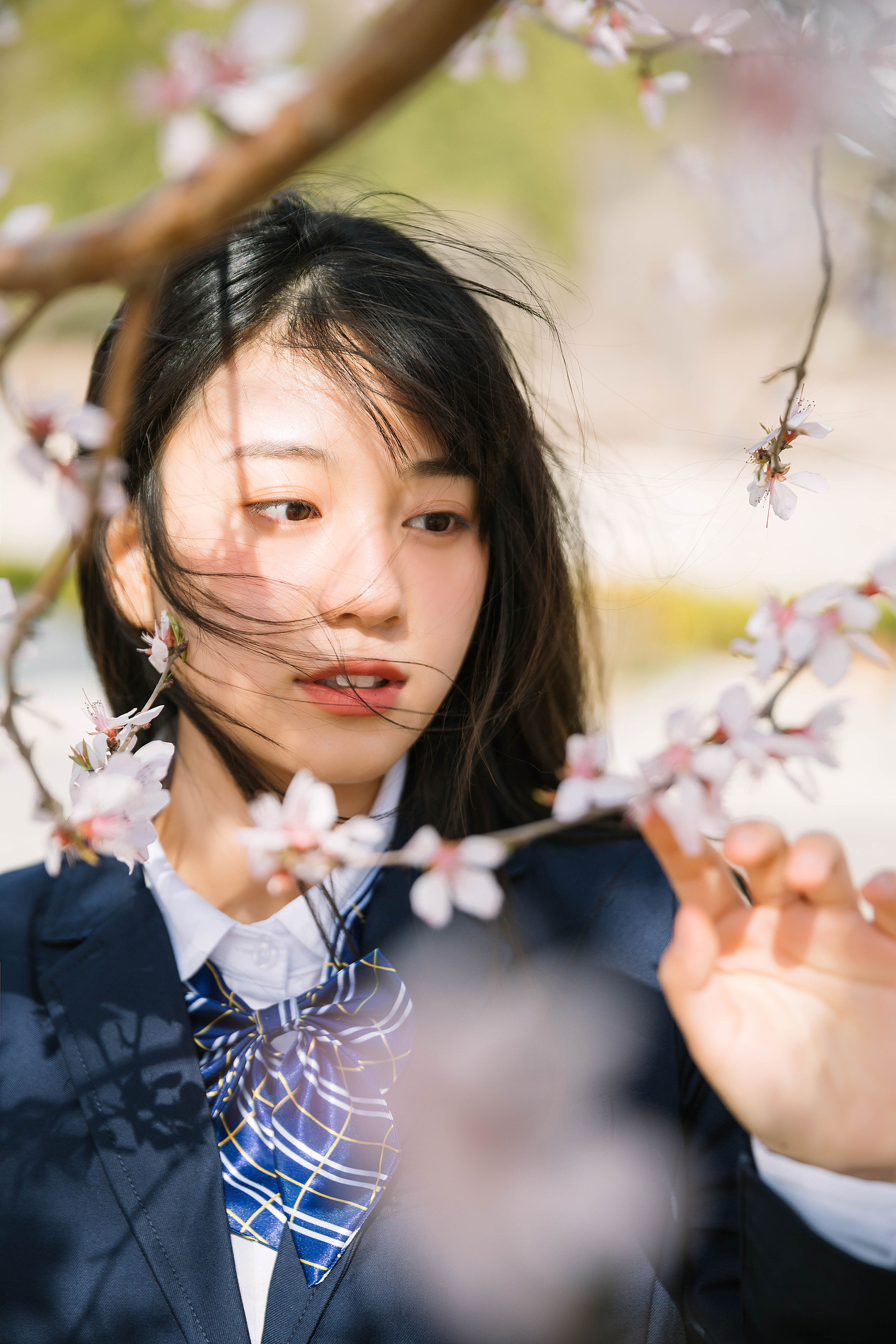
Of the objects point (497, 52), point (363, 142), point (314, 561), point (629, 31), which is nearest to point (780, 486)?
point (314, 561)

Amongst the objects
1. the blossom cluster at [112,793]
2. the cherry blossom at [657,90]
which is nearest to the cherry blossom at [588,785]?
the blossom cluster at [112,793]

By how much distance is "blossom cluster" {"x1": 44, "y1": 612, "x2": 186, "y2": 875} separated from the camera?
1.92 feet

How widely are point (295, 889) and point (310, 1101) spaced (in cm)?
21

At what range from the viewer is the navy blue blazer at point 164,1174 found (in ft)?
2.83

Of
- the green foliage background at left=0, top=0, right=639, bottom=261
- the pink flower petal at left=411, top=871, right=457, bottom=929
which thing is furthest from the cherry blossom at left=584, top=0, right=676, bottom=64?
the green foliage background at left=0, top=0, right=639, bottom=261

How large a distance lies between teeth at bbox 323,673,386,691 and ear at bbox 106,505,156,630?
0.76 ft

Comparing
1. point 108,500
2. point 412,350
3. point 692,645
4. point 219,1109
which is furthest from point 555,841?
point 692,645

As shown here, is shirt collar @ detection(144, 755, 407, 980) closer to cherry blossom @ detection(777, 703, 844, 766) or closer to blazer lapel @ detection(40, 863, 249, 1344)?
blazer lapel @ detection(40, 863, 249, 1344)

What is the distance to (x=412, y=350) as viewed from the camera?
92cm

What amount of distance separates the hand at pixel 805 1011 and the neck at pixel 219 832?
0.49 m

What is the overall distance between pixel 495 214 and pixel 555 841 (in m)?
6.72

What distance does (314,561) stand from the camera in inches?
32.1

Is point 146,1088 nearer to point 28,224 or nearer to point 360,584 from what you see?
point 360,584

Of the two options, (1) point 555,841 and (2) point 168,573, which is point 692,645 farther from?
(2) point 168,573
